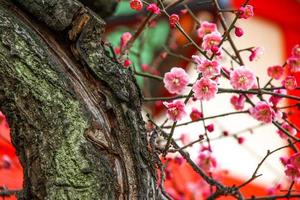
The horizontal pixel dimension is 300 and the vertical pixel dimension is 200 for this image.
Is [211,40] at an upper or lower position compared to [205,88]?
upper

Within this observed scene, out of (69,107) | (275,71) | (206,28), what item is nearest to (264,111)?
(275,71)

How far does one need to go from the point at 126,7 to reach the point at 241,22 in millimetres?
1342

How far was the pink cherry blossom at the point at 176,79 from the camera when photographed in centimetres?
224

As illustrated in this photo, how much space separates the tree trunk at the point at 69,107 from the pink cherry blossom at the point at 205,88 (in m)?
0.28

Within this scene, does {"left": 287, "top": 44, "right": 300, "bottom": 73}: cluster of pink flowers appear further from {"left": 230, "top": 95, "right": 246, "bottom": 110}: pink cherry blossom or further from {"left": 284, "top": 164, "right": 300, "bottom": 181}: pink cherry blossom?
{"left": 284, "top": 164, "right": 300, "bottom": 181}: pink cherry blossom

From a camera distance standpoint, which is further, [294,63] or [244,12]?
[294,63]

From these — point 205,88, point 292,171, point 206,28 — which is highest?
point 206,28

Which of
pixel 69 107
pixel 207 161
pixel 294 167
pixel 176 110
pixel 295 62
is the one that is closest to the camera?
pixel 69 107

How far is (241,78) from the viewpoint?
2301 mm

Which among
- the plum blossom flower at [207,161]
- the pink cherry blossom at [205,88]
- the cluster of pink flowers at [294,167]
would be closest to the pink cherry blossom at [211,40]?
the pink cherry blossom at [205,88]

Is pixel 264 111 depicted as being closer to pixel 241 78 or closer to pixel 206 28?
pixel 241 78

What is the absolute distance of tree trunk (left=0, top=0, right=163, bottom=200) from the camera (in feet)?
5.64

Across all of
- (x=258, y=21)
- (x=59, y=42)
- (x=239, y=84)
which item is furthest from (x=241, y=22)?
(x=59, y=42)

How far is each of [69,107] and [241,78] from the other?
737mm
